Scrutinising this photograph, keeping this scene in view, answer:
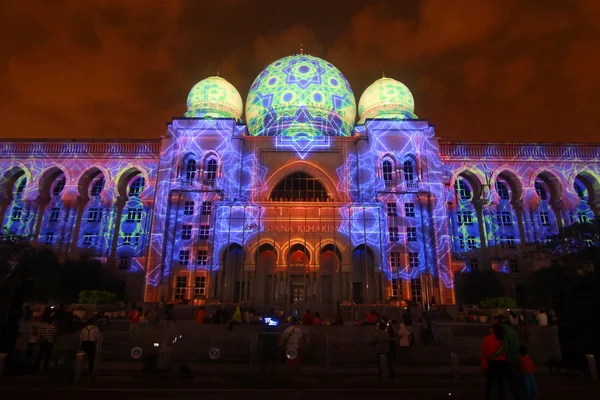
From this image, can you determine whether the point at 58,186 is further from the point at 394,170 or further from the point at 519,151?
the point at 519,151

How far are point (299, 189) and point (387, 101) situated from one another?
1289 cm

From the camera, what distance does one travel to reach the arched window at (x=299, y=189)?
33.3m

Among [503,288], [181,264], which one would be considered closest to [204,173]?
[181,264]

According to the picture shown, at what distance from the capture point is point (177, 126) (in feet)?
113

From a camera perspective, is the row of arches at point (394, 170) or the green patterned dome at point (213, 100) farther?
the green patterned dome at point (213, 100)

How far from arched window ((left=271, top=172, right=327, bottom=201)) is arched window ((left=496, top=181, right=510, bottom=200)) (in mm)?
16607

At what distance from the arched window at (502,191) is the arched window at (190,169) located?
27150 millimetres

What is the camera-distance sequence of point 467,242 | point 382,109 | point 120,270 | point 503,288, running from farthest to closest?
point 382,109 < point 467,242 < point 120,270 < point 503,288

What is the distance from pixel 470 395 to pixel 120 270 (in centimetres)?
3054

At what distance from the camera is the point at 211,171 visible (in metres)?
33.8

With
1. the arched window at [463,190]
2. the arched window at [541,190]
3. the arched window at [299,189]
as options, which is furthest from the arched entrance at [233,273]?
the arched window at [541,190]

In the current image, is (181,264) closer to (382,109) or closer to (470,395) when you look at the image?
(382,109)

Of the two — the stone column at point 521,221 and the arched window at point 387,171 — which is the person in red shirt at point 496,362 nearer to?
the arched window at point 387,171

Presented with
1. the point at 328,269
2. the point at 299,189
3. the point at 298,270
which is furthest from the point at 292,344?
the point at 299,189
